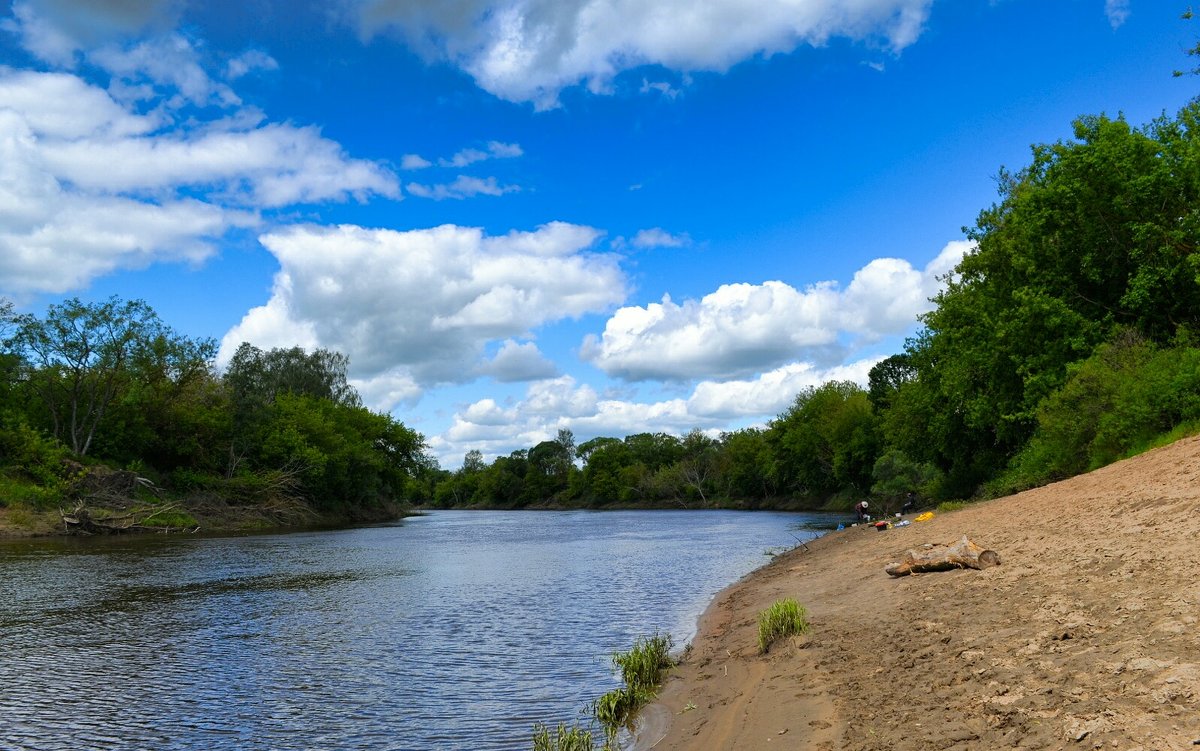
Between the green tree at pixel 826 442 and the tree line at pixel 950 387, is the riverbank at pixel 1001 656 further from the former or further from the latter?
the green tree at pixel 826 442

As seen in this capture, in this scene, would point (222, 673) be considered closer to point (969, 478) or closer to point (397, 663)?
point (397, 663)

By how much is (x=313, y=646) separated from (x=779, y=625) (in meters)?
10.0

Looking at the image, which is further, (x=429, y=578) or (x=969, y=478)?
(x=969, y=478)

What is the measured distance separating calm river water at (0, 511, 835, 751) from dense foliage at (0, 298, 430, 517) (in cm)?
2683

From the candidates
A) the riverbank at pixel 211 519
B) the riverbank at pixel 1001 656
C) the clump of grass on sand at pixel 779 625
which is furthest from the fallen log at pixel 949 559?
the riverbank at pixel 211 519

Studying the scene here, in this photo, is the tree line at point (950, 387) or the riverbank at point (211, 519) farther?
the riverbank at point (211, 519)

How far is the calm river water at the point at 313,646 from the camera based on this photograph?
37.1 feet

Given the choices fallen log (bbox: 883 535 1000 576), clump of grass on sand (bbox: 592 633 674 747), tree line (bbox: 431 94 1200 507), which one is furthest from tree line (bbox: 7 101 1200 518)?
clump of grass on sand (bbox: 592 633 674 747)

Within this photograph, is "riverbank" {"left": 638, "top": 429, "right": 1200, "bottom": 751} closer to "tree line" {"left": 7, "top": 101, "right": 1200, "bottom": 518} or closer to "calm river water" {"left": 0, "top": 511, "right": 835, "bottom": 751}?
"calm river water" {"left": 0, "top": 511, "right": 835, "bottom": 751}

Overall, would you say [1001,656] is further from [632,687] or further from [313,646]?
[313,646]

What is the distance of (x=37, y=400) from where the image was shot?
6384 centimetres

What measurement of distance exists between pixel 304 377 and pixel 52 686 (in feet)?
322

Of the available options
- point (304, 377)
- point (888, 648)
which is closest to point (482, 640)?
point (888, 648)

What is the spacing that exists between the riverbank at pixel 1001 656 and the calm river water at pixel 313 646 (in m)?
2.82
